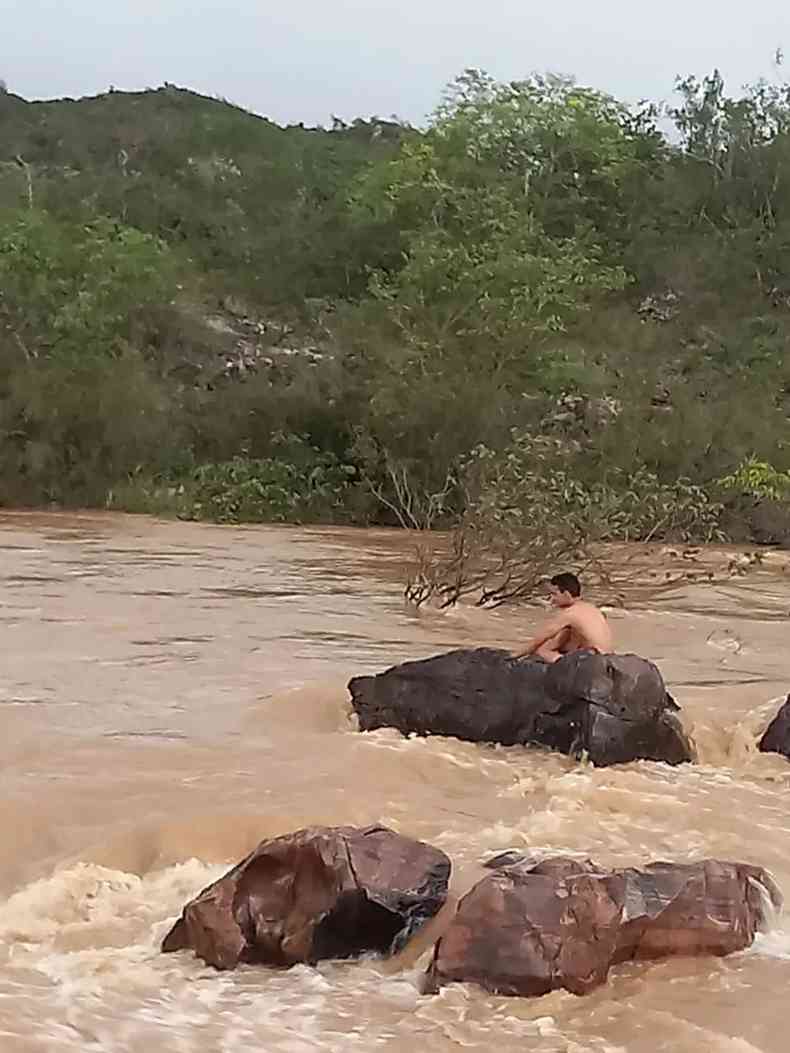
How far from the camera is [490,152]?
40.2 meters

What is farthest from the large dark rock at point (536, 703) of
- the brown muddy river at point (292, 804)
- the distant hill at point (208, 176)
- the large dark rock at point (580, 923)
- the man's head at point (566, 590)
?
the distant hill at point (208, 176)

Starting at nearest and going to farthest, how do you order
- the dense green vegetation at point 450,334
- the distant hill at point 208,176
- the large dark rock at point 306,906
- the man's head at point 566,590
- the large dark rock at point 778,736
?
1. the large dark rock at point 306,906
2. the large dark rock at point 778,736
3. the man's head at point 566,590
4. the dense green vegetation at point 450,334
5. the distant hill at point 208,176

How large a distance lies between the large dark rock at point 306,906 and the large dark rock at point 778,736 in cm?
413

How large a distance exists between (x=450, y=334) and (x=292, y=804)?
957 inches

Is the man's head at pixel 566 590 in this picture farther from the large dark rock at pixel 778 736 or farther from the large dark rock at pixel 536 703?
the large dark rock at pixel 778 736

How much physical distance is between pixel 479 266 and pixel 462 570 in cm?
1740

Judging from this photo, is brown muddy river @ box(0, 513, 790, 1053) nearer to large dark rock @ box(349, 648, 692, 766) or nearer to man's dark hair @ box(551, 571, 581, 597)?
large dark rock @ box(349, 648, 692, 766)

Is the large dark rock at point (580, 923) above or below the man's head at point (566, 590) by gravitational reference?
below

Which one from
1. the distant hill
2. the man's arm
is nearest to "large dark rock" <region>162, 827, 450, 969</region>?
the man's arm

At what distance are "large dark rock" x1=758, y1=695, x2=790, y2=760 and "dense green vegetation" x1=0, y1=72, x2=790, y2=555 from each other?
9338mm

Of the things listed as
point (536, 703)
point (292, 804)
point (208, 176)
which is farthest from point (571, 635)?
point (208, 176)

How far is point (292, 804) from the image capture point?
7.75 m

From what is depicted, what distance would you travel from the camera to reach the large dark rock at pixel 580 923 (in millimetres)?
5402

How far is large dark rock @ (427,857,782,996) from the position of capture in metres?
5.40
